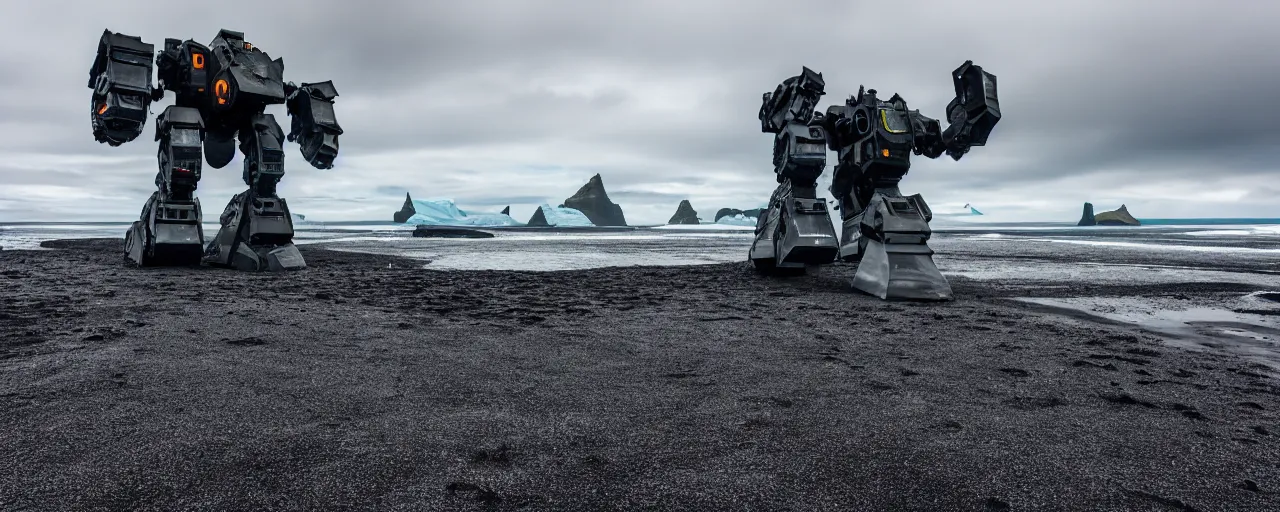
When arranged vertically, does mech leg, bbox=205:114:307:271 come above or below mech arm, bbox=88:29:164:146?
below

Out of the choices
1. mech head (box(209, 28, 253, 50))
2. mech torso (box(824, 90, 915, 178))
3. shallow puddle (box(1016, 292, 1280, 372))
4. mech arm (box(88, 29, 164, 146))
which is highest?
mech head (box(209, 28, 253, 50))

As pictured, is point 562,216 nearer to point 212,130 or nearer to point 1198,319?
point 212,130

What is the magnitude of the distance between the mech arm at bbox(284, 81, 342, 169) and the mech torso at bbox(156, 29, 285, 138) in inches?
16.6

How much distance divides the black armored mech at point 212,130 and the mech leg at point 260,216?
0.02 meters

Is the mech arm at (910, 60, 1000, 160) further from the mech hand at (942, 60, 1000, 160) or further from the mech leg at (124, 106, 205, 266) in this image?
the mech leg at (124, 106, 205, 266)

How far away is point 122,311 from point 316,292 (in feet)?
7.28

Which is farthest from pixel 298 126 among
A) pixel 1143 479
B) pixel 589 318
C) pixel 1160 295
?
pixel 1160 295

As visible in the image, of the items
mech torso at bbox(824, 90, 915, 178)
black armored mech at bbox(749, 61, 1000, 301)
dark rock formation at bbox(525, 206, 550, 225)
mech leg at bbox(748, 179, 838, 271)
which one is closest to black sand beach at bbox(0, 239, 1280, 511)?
black armored mech at bbox(749, 61, 1000, 301)

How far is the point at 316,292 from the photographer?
306 inches

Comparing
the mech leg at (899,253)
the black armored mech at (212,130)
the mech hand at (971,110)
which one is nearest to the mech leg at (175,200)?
the black armored mech at (212,130)

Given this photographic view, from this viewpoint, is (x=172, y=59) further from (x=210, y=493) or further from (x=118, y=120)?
(x=210, y=493)

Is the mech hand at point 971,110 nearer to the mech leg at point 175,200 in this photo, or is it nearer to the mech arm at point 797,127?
the mech arm at point 797,127

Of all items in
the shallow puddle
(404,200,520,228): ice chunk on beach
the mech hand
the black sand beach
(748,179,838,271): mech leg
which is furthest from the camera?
(404,200,520,228): ice chunk on beach

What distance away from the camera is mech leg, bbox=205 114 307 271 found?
10.8 meters
